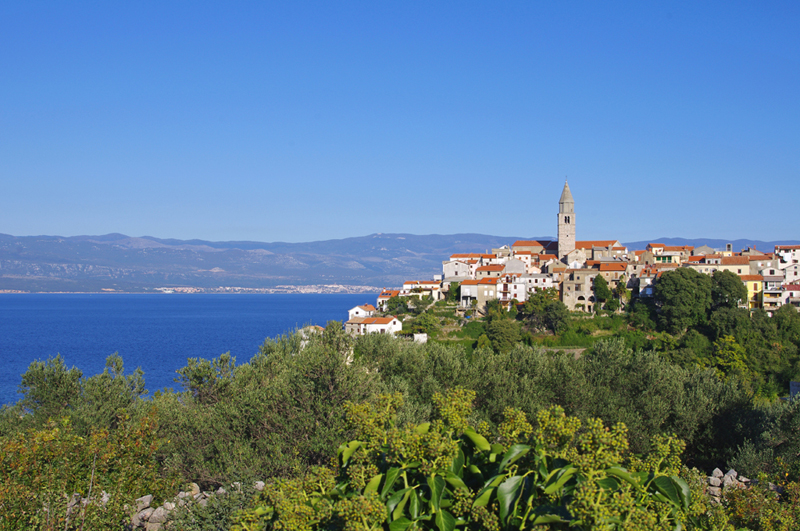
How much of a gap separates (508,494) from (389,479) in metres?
1.22

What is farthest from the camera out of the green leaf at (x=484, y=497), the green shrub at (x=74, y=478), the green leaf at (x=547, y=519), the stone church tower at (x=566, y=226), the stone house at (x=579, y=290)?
the stone church tower at (x=566, y=226)

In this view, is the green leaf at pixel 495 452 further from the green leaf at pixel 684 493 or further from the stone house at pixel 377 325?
the stone house at pixel 377 325

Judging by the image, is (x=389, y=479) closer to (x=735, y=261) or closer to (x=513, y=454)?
(x=513, y=454)

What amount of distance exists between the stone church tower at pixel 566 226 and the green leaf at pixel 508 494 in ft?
266

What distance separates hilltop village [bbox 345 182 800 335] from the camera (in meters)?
67.5

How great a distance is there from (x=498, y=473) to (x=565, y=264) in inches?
3036

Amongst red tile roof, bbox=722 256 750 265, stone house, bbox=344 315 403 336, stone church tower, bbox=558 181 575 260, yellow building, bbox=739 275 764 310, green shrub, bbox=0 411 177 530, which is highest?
stone church tower, bbox=558 181 575 260

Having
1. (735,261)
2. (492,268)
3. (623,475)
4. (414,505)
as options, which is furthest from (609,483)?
(492,268)

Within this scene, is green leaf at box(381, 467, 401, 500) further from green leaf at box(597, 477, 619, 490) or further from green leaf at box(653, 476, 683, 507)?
green leaf at box(653, 476, 683, 507)

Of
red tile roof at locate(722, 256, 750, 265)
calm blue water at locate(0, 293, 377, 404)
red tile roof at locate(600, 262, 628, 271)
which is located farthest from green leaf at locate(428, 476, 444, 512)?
red tile roof at locate(722, 256, 750, 265)

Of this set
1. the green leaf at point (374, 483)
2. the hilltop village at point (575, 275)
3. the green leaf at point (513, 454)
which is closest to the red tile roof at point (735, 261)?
the hilltop village at point (575, 275)

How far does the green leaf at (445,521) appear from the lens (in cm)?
621

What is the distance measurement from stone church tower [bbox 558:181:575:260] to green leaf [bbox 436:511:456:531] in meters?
81.0

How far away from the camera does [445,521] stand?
6.25 m
